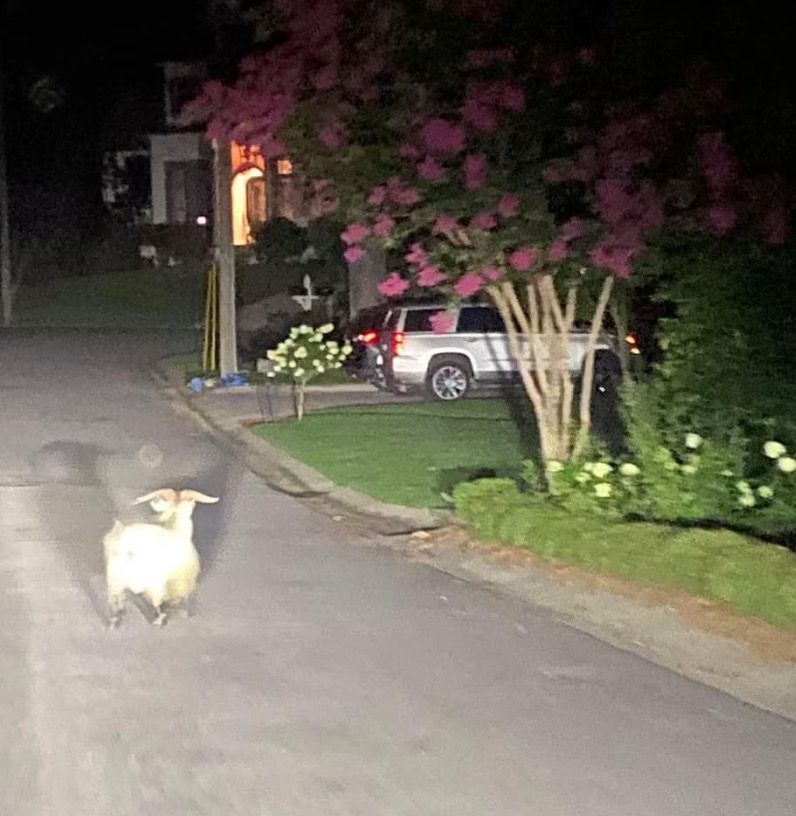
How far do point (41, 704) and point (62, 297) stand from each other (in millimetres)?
41406

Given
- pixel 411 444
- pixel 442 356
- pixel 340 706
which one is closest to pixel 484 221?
pixel 340 706

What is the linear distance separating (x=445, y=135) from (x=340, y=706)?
18.3 ft

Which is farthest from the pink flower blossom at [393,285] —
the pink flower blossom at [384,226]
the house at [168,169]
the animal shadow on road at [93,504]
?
the house at [168,169]

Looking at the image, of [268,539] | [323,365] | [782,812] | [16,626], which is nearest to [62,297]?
[323,365]

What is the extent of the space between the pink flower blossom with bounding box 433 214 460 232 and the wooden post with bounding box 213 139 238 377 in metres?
14.0

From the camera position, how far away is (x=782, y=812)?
6965mm

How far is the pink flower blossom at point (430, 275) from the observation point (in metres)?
13.5

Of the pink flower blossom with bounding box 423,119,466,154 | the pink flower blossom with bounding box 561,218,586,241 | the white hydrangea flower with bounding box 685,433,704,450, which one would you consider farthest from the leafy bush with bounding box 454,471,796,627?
the pink flower blossom with bounding box 423,119,466,154

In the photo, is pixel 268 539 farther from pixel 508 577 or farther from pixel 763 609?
pixel 763 609

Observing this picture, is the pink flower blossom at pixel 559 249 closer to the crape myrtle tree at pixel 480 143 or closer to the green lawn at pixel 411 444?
the crape myrtle tree at pixel 480 143

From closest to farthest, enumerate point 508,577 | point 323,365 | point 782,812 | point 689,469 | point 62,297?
point 782,812, point 508,577, point 689,469, point 323,365, point 62,297

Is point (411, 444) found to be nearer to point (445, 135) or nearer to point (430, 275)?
point (430, 275)

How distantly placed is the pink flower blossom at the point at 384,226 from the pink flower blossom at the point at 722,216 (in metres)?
2.52

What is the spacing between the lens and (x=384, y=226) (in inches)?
529
